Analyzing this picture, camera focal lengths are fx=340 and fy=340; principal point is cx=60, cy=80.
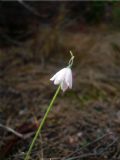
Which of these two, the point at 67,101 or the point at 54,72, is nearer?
the point at 67,101

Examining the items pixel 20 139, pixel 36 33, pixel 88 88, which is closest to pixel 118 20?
pixel 36 33

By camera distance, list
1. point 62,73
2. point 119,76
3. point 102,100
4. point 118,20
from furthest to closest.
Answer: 1. point 118,20
2. point 119,76
3. point 102,100
4. point 62,73

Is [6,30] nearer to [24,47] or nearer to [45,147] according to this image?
[24,47]

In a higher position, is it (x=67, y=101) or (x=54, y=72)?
(x=54, y=72)

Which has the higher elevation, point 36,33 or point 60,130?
point 36,33
